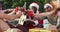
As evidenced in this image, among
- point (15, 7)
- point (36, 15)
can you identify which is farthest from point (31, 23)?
point (15, 7)

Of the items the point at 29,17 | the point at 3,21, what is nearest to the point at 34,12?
the point at 29,17

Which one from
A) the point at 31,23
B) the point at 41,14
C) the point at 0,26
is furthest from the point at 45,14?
the point at 0,26

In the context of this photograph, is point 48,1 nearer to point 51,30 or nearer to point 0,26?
point 51,30

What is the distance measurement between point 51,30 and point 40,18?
0.42ft

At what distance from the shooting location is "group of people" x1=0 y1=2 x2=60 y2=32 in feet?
4.83

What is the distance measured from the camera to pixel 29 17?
148 centimetres

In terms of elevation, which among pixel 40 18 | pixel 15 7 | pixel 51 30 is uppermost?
pixel 15 7

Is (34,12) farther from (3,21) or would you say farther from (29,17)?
(3,21)

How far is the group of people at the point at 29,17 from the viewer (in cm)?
147

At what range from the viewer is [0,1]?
59.2 inches

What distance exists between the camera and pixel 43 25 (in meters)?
1.47

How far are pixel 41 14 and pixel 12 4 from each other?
0.25 meters

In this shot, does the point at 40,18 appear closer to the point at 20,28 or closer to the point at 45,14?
the point at 45,14

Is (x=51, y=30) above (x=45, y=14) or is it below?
below
